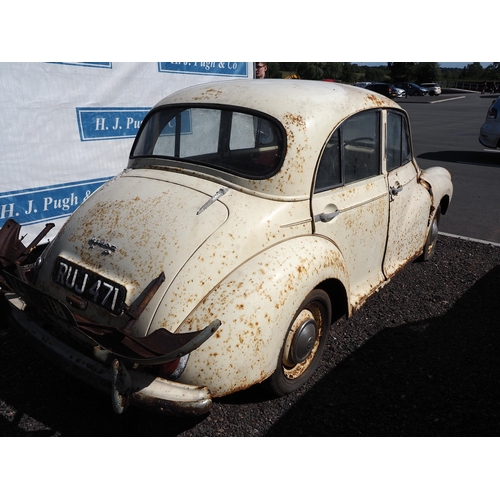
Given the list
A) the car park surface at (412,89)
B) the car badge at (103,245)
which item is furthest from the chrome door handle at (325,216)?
the car park surface at (412,89)

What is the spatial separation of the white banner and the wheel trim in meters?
3.90

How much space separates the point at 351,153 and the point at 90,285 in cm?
209

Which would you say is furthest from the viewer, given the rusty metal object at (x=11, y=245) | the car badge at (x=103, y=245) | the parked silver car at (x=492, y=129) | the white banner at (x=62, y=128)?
the parked silver car at (x=492, y=129)

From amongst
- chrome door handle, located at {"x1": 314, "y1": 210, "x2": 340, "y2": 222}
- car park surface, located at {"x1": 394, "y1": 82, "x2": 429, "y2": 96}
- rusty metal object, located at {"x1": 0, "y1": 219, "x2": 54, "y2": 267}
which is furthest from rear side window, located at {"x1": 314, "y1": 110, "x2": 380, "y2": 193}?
car park surface, located at {"x1": 394, "y1": 82, "x2": 429, "y2": 96}

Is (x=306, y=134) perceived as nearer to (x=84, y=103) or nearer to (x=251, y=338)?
(x=251, y=338)

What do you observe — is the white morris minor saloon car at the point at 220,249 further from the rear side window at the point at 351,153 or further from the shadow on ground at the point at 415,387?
the shadow on ground at the point at 415,387

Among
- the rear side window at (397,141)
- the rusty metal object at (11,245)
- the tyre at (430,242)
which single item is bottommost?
the tyre at (430,242)

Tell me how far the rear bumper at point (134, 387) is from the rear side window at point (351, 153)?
157 centimetres

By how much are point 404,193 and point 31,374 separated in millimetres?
3392

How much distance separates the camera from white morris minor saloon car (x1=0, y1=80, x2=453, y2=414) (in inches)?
88.4

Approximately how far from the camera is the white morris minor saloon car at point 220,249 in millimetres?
2246

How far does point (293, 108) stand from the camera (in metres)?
2.88

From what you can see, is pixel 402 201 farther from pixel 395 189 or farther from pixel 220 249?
pixel 220 249

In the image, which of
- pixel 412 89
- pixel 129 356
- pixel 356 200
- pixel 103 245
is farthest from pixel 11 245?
pixel 412 89
